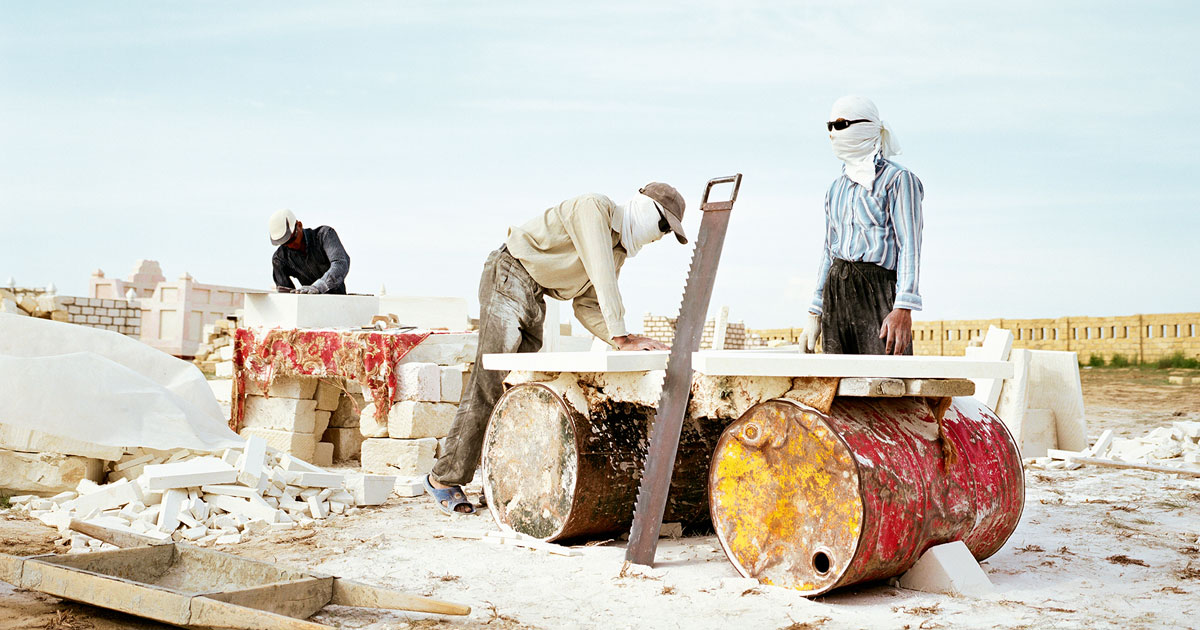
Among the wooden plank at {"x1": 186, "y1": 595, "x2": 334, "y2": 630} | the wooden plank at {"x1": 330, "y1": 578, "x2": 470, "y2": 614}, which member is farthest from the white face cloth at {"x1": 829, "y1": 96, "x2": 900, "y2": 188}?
the wooden plank at {"x1": 186, "y1": 595, "x2": 334, "y2": 630}

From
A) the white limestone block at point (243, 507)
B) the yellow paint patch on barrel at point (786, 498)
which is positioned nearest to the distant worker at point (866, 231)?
the yellow paint patch on barrel at point (786, 498)

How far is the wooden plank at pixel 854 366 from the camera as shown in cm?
303

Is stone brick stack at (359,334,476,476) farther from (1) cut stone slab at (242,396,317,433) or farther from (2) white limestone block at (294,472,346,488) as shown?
(2) white limestone block at (294,472,346,488)

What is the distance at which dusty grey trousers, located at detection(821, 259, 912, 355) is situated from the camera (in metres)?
3.97

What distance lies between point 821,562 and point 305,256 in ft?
22.0

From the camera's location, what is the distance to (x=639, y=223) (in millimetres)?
4398

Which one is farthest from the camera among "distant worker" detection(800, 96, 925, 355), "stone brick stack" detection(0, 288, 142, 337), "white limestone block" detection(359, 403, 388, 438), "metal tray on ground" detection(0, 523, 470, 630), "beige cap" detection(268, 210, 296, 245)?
"stone brick stack" detection(0, 288, 142, 337)

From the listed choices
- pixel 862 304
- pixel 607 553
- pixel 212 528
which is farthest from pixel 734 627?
pixel 212 528

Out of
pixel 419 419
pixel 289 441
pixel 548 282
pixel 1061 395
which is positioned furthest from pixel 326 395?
pixel 1061 395

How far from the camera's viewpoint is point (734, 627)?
2.87 metres

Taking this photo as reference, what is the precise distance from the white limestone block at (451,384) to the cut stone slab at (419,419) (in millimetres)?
57

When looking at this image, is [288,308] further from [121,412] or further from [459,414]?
[459,414]

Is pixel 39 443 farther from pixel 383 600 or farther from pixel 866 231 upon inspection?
pixel 866 231

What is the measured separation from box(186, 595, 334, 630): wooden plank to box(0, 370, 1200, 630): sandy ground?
0.41 m
